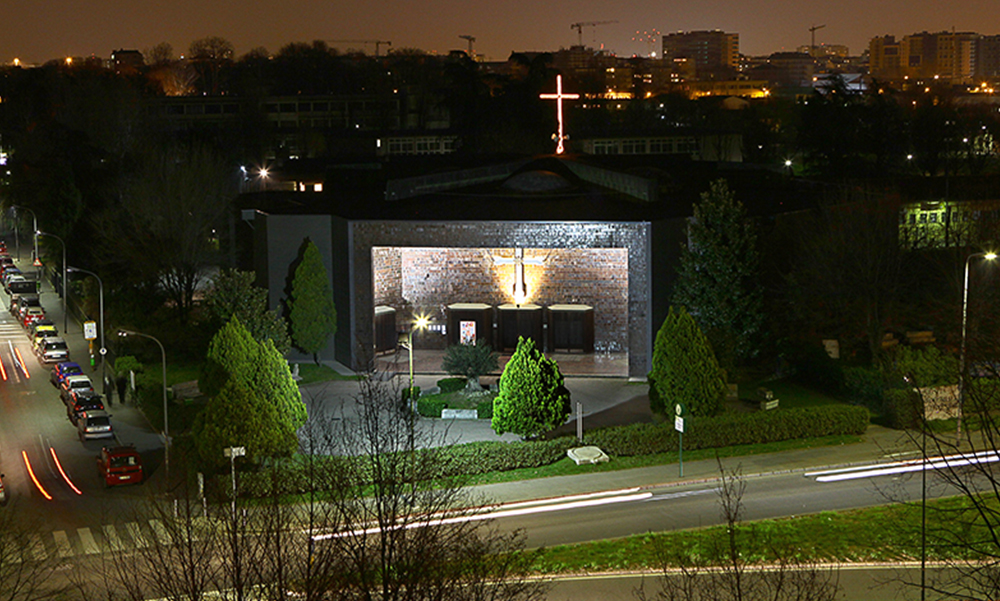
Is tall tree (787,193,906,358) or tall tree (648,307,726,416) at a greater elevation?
tall tree (787,193,906,358)

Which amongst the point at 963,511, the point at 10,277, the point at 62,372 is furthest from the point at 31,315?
the point at 963,511

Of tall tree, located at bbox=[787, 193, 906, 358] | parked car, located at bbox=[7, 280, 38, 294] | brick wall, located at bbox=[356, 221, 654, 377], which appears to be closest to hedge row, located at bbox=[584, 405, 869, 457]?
tall tree, located at bbox=[787, 193, 906, 358]

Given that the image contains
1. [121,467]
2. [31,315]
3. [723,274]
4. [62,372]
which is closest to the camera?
[121,467]

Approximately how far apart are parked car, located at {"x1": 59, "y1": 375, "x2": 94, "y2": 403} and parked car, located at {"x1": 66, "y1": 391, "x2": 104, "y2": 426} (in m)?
1.36

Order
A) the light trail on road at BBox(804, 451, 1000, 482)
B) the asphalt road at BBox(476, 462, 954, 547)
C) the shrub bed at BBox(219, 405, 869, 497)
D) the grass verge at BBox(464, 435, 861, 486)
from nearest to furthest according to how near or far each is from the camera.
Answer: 1. the asphalt road at BBox(476, 462, 954, 547)
2. the light trail on road at BBox(804, 451, 1000, 482)
3. the grass verge at BBox(464, 435, 861, 486)
4. the shrub bed at BBox(219, 405, 869, 497)

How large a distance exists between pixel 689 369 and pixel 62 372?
25.9 meters

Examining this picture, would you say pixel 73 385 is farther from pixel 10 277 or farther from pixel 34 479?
pixel 10 277

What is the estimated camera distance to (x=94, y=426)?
36.3 m

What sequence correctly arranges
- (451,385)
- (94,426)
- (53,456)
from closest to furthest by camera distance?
(53,456) → (94,426) → (451,385)

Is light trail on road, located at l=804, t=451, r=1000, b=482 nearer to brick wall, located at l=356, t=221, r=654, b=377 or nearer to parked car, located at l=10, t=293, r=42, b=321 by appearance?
brick wall, located at l=356, t=221, r=654, b=377

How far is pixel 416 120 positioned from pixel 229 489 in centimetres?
10586

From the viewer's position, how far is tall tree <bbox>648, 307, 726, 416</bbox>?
107ft

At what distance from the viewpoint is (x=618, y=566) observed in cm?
2361

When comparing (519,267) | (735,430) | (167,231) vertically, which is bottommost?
(735,430)
